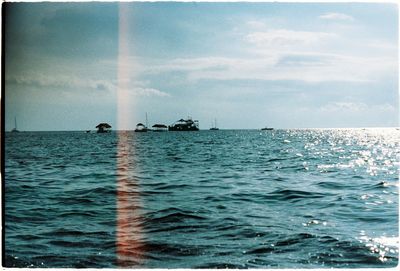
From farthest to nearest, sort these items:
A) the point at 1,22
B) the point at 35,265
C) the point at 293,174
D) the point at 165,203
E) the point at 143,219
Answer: the point at 293,174
the point at 165,203
the point at 143,219
the point at 35,265
the point at 1,22

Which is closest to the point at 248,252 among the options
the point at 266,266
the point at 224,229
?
the point at 266,266

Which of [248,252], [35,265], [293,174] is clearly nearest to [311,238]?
[248,252]

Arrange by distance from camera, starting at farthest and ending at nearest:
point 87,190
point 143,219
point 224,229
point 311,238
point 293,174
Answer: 1. point 293,174
2. point 87,190
3. point 143,219
4. point 224,229
5. point 311,238

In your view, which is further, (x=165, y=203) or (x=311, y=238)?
(x=165, y=203)

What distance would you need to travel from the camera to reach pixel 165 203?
771cm

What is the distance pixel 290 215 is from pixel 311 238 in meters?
1.27

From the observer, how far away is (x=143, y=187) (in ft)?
32.5

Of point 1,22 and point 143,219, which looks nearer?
point 1,22

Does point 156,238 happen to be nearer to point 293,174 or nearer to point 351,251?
point 351,251

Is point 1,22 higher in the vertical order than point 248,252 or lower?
higher

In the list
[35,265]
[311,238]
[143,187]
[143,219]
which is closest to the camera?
[35,265]

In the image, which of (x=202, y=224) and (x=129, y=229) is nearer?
(x=129, y=229)

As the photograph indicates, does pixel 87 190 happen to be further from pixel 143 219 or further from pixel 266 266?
pixel 266 266

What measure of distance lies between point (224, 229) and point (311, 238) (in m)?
1.27
